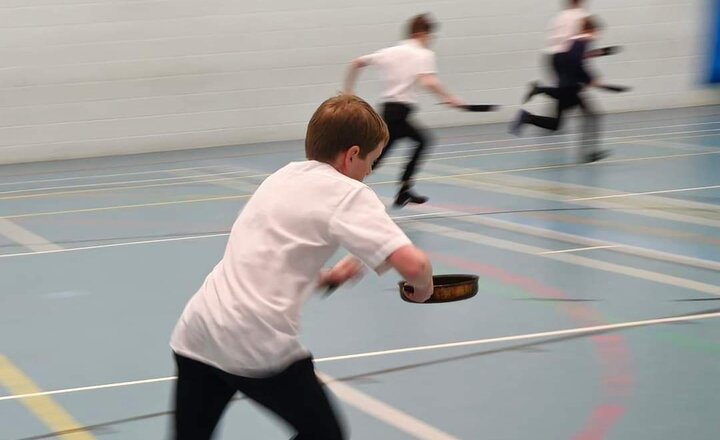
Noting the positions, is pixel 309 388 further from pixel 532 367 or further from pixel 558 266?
pixel 558 266

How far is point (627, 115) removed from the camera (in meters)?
18.8

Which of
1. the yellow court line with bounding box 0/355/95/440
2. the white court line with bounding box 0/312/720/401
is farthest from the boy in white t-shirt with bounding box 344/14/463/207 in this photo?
the yellow court line with bounding box 0/355/95/440

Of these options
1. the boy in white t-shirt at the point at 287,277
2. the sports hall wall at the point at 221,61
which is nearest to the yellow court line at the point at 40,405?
the boy in white t-shirt at the point at 287,277

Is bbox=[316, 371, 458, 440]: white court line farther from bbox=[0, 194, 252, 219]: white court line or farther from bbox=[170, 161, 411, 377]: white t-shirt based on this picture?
bbox=[0, 194, 252, 219]: white court line

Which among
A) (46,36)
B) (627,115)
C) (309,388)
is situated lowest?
(627,115)

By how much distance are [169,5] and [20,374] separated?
37.2ft

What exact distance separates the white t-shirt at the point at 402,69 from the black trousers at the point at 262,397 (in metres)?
7.26

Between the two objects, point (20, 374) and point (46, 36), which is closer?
point (20, 374)

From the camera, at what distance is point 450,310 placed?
6.82 metres

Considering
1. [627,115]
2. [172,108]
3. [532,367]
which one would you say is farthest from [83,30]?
[532,367]

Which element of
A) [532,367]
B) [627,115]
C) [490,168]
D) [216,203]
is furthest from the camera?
[627,115]

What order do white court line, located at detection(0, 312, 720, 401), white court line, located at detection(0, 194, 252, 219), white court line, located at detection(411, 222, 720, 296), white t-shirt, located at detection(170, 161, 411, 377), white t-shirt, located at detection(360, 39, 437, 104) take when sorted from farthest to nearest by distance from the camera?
1. white court line, located at detection(0, 194, 252, 219)
2. white t-shirt, located at detection(360, 39, 437, 104)
3. white court line, located at detection(411, 222, 720, 296)
4. white court line, located at detection(0, 312, 720, 401)
5. white t-shirt, located at detection(170, 161, 411, 377)

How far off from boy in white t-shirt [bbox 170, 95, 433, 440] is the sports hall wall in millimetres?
13414

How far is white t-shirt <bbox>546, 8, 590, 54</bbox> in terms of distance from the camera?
1300cm
